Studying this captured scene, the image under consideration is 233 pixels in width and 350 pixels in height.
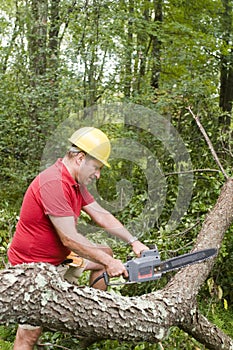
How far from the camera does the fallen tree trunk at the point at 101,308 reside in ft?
6.54

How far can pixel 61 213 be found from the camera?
2545 millimetres

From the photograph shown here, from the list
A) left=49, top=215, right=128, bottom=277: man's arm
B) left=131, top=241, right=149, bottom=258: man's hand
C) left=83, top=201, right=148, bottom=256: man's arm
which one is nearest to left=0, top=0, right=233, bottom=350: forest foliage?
left=83, top=201, right=148, bottom=256: man's arm

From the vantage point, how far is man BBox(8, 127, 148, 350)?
8.49 feet

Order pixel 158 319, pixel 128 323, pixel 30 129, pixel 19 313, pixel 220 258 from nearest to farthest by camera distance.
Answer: pixel 19 313
pixel 128 323
pixel 158 319
pixel 220 258
pixel 30 129

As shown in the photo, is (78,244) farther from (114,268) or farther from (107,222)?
(107,222)

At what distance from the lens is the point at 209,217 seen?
378cm

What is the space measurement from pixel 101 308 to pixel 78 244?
0.42m

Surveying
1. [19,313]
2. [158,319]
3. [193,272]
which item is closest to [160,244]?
[193,272]

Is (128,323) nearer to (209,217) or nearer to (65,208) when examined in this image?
(65,208)

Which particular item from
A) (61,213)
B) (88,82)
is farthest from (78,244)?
(88,82)

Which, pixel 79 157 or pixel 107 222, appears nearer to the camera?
pixel 79 157

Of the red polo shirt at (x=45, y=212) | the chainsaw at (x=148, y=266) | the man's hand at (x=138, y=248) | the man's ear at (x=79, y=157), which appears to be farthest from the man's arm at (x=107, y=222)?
the man's ear at (x=79, y=157)

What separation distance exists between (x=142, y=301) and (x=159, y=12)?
7.51 meters

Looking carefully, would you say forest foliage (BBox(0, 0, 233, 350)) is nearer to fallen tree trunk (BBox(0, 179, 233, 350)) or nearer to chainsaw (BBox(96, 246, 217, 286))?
fallen tree trunk (BBox(0, 179, 233, 350))
